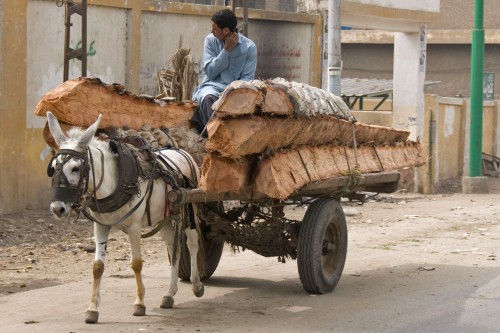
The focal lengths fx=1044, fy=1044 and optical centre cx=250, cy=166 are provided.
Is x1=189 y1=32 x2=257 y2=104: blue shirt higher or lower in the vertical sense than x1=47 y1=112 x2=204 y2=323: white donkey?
higher

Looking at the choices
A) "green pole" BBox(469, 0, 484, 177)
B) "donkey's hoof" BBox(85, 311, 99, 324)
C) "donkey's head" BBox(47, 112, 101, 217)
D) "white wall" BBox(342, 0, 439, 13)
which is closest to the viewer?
"donkey's head" BBox(47, 112, 101, 217)

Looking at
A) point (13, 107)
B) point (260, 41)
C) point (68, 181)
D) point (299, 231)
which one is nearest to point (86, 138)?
point (68, 181)

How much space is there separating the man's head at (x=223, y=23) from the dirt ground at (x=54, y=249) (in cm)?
262

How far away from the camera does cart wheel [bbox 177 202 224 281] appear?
375 inches

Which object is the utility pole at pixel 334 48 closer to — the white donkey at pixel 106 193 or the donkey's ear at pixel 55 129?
the white donkey at pixel 106 193

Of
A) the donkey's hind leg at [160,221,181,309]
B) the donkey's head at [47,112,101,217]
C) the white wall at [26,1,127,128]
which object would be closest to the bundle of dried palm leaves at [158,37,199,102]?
the donkey's hind leg at [160,221,181,309]

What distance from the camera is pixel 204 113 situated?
940 cm

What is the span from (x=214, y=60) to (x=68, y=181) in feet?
8.92

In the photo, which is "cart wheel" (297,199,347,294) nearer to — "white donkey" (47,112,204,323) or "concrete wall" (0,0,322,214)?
"white donkey" (47,112,204,323)

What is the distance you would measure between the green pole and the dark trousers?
1324 cm

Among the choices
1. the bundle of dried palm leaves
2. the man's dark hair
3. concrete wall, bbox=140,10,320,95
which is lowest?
the bundle of dried palm leaves

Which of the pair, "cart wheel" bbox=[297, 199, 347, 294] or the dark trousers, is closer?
"cart wheel" bbox=[297, 199, 347, 294]

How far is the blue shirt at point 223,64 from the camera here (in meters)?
9.55

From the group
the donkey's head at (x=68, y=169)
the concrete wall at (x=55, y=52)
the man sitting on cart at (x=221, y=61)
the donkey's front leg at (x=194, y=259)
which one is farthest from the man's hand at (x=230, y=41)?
the concrete wall at (x=55, y=52)
